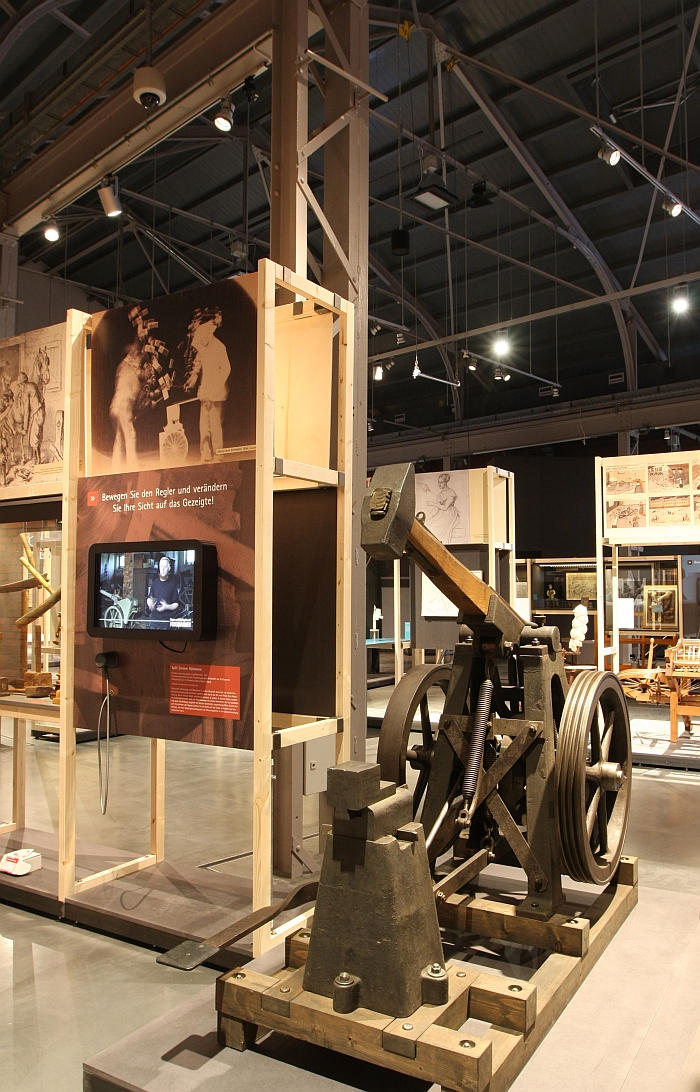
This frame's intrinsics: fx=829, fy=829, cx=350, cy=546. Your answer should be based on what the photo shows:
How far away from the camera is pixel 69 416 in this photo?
13.2 ft

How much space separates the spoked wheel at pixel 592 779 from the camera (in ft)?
9.20

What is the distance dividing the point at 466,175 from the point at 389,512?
11924 mm

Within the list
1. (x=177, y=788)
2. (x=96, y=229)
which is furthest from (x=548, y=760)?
(x=96, y=229)

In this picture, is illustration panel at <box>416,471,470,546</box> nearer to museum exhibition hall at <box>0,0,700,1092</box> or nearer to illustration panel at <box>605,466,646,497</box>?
museum exhibition hall at <box>0,0,700,1092</box>

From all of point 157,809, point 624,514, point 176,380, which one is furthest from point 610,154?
point 157,809

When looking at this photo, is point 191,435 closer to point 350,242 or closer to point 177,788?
point 350,242

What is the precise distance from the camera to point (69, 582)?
13.0 ft

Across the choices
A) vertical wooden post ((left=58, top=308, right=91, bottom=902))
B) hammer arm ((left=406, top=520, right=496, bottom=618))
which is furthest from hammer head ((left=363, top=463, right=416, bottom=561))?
vertical wooden post ((left=58, top=308, right=91, bottom=902))

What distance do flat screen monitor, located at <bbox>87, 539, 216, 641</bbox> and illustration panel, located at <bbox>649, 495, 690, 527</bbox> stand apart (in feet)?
20.8

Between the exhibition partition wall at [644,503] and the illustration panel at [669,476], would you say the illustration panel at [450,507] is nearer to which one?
the exhibition partition wall at [644,503]

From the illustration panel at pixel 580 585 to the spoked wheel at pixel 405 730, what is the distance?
11544 mm

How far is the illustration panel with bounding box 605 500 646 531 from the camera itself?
8602 millimetres

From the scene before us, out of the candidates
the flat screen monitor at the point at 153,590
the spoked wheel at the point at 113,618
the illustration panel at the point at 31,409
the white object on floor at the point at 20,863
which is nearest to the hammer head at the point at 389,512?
the flat screen monitor at the point at 153,590

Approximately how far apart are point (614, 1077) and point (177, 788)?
5.29 meters
